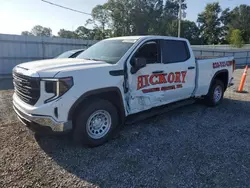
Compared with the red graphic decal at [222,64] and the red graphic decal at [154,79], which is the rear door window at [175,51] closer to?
the red graphic decal at [154,79]

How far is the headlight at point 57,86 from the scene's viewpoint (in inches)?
131

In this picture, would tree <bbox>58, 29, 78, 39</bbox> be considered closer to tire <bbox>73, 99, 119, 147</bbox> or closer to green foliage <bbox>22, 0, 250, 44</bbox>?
green foliage <bbox>22, 0, 250, 44</bbox>

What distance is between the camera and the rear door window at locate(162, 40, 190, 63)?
5.08 meters

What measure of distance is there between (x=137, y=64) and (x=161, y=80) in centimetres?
95

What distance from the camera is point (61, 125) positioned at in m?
3.44

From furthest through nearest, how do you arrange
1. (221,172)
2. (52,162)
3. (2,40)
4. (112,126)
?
1. (2,40)
2. (112,126)
3. (52,162)
4. (221,172)

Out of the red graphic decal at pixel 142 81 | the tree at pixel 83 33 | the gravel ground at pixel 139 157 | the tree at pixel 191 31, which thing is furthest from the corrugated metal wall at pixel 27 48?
the tree at pixel 191 31

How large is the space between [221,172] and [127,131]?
6.57 feet

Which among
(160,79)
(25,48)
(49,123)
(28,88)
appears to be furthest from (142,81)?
(25,48)

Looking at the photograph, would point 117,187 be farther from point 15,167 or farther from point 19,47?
point 19,47

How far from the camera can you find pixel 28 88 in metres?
3.56

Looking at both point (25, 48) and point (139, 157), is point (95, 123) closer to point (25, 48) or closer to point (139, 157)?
point (139, 157)

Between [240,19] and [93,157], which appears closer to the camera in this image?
[93,157]

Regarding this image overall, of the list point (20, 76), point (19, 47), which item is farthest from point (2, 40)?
point (20, 76)
